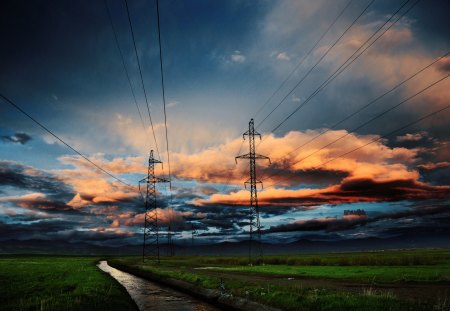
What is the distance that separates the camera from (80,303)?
20.9 meters

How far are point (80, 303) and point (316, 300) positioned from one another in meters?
13.7

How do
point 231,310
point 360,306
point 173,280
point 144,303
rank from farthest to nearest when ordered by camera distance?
1. point 173,280
2. point 144,303
3. point 231,310
4. point 360,306

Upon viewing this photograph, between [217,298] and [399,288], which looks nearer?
[217,298]

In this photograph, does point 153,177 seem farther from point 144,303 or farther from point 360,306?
point 360,306

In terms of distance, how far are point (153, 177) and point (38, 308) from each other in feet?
209

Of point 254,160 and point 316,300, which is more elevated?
point 254,160

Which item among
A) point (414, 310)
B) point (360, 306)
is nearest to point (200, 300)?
point (360, 306)

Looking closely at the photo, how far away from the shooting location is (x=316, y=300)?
1969cm

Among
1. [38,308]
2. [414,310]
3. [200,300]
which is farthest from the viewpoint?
[200,300]

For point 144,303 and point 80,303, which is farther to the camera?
point 144,303

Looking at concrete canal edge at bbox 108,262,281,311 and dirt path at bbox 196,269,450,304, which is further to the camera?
dirt path at bbox 196,269,450,304

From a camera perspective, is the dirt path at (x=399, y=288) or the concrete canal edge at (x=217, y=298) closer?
the concrete canal edge at (x=217, y=298)

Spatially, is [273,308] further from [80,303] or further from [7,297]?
[7,297]

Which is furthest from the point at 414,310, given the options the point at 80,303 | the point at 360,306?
the point at 80,303
